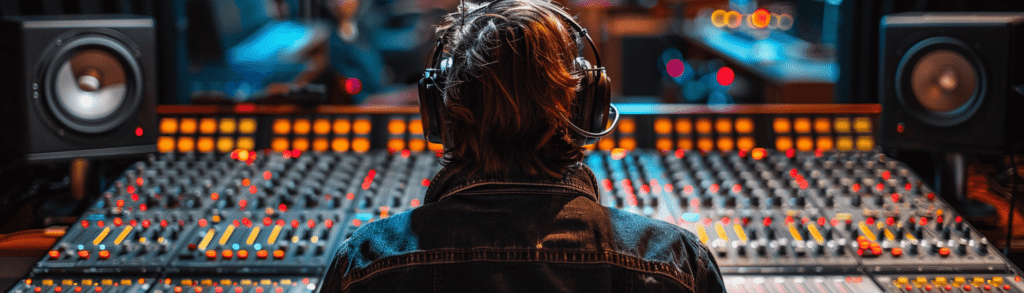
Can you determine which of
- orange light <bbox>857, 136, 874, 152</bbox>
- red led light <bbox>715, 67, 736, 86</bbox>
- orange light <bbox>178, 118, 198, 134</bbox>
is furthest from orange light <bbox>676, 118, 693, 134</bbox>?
red led light <bbox>715, 67, 736, 86</bbox>

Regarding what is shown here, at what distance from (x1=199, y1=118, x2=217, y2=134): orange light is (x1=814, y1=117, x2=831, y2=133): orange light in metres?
1.53

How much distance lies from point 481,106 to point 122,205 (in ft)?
3.33

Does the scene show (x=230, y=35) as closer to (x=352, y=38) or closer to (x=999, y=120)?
(x=352, y=38)

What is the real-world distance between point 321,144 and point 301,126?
0.08 metres

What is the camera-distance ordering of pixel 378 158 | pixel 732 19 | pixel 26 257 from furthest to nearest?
pixel 732 19, pixel 378 158, pixel 26 257

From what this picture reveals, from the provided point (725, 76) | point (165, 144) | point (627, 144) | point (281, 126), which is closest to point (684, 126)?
point (627, 144)

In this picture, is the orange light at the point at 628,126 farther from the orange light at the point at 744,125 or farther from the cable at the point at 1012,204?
the cable at the point at 1012,204

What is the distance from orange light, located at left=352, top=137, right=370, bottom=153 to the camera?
1.67 m

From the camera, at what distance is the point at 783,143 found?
1.66 m

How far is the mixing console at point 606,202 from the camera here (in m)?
1.14

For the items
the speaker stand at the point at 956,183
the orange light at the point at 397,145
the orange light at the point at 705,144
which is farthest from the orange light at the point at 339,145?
the speaker stand at the point at 956,183

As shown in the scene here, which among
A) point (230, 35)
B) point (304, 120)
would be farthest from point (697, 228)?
point (230, 35)

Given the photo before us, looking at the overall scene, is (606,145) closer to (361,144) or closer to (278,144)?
(361,144)

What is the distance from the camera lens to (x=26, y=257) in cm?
125
